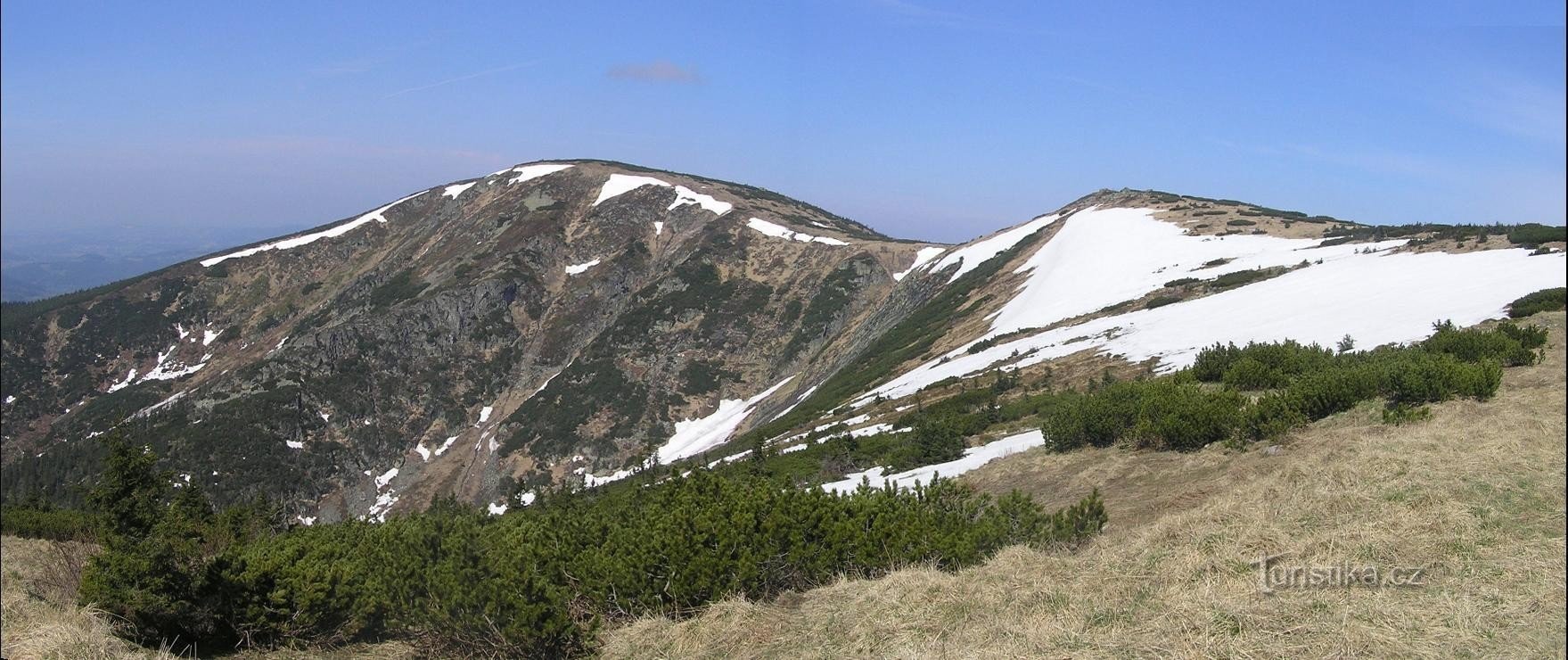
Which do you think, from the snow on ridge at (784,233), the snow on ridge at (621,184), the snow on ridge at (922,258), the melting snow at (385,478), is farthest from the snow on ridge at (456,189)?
the snow on ridge at (922,258)

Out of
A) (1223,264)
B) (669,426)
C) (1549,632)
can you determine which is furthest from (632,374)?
(1549,632)

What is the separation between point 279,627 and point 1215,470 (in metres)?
13.1

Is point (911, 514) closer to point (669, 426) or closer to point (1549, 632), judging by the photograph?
point (1549, 632)

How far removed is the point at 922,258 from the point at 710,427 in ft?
106

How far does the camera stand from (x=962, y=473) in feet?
54.4

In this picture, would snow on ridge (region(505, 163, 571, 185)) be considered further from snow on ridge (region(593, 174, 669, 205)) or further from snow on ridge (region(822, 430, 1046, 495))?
snow on ridge (region(822, 430, 1046, 495))

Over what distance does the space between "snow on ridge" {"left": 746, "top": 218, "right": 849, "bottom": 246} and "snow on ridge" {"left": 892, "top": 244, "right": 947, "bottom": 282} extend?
8.78m

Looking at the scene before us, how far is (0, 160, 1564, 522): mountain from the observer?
28672 millimetres

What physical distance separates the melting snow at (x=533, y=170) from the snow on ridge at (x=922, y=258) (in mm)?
57537

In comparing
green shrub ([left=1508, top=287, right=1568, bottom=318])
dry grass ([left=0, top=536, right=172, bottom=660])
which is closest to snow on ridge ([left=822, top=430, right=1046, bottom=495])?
green shrub ([left=1508, top=287, right=1568, bottom=318])

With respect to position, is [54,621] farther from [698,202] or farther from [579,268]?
[698,202]

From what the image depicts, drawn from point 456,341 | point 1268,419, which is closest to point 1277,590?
point 1268,419

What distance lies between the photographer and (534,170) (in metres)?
119

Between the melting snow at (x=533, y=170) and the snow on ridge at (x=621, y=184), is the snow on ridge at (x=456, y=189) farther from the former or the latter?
the snow on ridge at (x=621, y=184)
